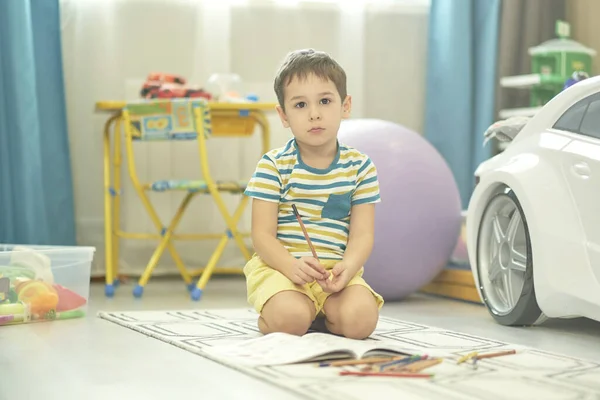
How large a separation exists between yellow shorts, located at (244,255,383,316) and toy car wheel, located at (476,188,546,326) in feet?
1.54

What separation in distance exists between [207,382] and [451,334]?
853 mm

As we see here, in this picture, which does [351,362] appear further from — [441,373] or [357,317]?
[357,317]

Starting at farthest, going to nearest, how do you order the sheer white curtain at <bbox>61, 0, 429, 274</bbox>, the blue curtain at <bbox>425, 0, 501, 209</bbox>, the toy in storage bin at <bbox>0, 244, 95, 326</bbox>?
the blue curtain at <bbox>425, 0, 501, 209</bbox>, the sheer white curtain at <bbox>61, 0, 429, 274</bbox>, the toy in storage bin at <bbox>0, 244, 95, 326</bbox>

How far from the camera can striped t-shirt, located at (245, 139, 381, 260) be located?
7.52ft

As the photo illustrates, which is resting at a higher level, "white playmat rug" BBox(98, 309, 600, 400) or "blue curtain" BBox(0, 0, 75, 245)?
"blue curtain" BBox(0, 0, 75, 245)

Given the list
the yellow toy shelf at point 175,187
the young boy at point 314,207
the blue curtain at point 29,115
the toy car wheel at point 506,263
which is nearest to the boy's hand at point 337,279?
the young boy at point 314,207

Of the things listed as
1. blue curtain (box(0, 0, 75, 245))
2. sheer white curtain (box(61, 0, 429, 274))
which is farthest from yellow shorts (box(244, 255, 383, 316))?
sheer white curtain (box(61, 0, 429, 274))

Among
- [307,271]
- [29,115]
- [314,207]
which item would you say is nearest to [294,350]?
[307,271]

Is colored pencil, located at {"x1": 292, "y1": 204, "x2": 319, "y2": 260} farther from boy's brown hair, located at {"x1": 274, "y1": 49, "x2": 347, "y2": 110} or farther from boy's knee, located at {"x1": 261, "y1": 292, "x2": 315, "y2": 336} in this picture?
boy's brown hair, located at {"x1": 274, "y1": 49, "x2": 347, "y2": 110}

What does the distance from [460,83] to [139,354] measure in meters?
2.55

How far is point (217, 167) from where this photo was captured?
4.05 meters

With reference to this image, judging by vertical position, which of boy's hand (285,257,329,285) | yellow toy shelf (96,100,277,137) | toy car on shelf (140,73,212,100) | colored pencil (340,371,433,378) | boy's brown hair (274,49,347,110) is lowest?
colored pencil (340,371,433,378)

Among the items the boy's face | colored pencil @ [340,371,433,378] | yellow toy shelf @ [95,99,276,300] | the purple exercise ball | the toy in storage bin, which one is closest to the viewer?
colored pencil @ [340,371,433,378]

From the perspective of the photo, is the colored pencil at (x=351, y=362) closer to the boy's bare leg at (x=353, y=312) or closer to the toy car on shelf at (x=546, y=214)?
the boy's bare leg at (x=353, y=312)
